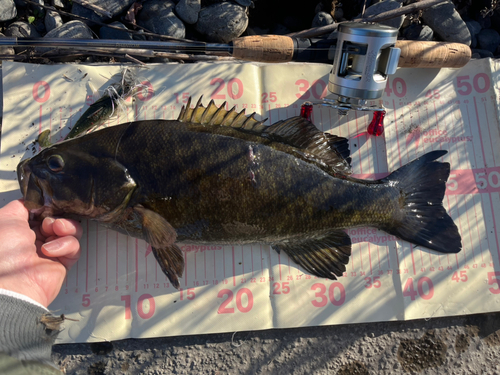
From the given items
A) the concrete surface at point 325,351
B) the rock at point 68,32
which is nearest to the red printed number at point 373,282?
the concrete surface at point 325,351

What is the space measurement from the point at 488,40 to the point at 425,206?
1.92 meters

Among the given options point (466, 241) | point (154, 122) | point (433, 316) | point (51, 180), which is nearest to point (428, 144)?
point (466, 241)

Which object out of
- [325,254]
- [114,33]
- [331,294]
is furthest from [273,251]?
[114,33]

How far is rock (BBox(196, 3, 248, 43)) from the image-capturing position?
281 cm

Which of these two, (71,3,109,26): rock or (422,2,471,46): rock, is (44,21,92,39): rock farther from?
(422,2,471,46): rock

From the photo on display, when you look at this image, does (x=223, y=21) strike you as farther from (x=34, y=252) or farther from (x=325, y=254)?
(x=34, y=252)

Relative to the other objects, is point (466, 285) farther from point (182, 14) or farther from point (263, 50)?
point (182, 14)

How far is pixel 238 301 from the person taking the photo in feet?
8.07

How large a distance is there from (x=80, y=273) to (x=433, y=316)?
271 centimetres

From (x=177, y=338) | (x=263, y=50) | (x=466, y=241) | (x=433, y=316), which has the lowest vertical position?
(x=177, y=338)

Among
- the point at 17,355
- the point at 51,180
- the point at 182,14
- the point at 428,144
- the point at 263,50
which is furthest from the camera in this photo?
the point at 182,14

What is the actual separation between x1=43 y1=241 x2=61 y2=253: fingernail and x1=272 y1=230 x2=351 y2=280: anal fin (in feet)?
5.12

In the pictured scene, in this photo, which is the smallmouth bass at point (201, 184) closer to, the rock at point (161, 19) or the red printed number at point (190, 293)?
the red printed number at point (190, 293)

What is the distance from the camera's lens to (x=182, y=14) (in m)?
2.85
